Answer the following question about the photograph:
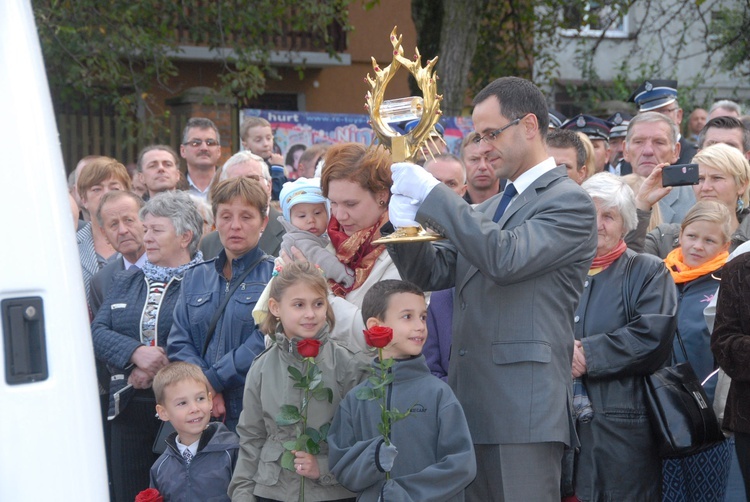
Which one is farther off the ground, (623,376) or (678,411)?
(623,376)

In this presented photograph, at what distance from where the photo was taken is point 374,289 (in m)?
3.82

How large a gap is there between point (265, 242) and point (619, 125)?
4.08 m

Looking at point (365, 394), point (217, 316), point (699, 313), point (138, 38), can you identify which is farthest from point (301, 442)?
point (138, 38)

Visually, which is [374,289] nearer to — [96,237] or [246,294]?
[246,294]

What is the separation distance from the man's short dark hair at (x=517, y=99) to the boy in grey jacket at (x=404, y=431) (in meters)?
0.78

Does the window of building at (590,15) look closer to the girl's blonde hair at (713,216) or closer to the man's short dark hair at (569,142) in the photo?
the man's short dark hair at (569,142)

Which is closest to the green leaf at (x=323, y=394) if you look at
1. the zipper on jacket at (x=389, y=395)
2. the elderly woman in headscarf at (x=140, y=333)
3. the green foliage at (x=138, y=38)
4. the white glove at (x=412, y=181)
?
the zipper on jacket at (x=389, y=395)

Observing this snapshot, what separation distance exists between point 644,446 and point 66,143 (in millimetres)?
10138

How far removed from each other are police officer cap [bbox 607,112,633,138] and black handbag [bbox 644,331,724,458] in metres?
4.42

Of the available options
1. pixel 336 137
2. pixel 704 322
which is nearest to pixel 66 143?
pixel 336 137

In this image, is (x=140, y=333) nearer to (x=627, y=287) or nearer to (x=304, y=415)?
(x=304, y=415)

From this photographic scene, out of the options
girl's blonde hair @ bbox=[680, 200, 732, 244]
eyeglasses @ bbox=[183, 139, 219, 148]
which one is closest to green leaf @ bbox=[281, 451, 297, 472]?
girl's blonde hair @ bbox=[680, 200, 732, 244]

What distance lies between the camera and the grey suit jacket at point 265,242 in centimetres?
598

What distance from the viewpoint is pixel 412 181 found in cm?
324
